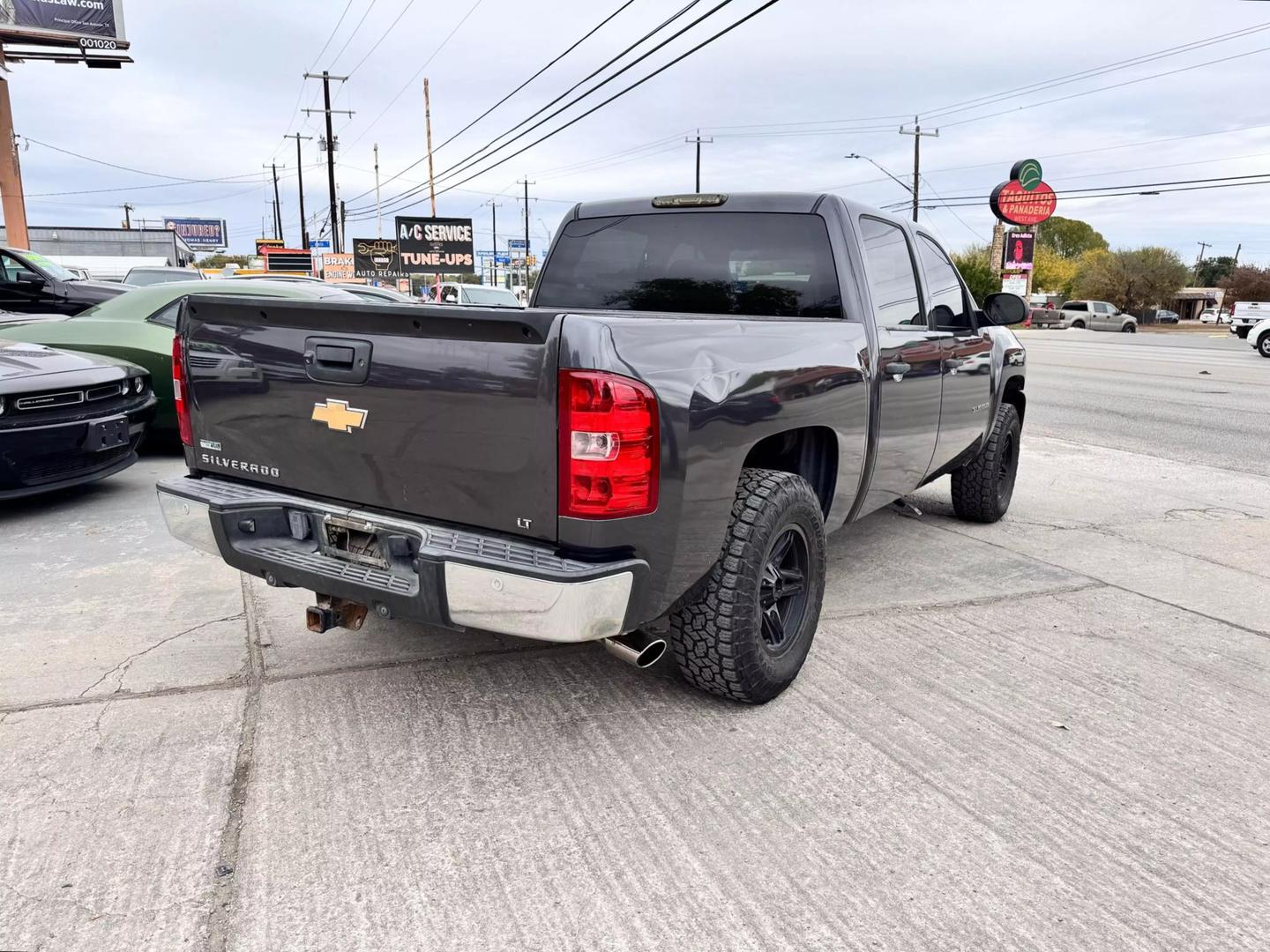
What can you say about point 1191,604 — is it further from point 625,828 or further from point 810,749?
point 625,828

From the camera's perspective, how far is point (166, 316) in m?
7.58

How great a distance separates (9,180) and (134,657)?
3554 centimetres

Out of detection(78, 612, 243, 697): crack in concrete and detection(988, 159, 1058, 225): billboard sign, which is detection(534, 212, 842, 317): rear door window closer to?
detection(78, 612, 243, 697): crack in concrete

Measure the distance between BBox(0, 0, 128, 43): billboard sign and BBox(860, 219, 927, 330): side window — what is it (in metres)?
39.3

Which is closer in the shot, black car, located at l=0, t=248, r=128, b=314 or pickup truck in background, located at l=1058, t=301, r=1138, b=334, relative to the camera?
black car, located at l=0, t=248, r=128, b=314

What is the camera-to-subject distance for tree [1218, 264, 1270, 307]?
69812 millimetres

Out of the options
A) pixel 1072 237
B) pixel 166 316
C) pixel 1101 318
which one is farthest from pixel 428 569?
pixel 1072 237

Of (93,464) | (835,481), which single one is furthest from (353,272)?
(835,481)

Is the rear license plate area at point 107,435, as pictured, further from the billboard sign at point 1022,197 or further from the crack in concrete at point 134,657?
the billboard sign at point 1022,197

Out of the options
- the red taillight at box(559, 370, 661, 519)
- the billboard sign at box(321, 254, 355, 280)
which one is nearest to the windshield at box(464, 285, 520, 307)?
the red taillight at box(559, 370, 661, 519)

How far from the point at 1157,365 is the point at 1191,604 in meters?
17.9

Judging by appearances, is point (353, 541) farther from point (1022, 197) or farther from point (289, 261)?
point (289, 261)

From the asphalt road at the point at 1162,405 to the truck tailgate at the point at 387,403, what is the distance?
7.75 meters

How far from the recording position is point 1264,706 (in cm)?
337
